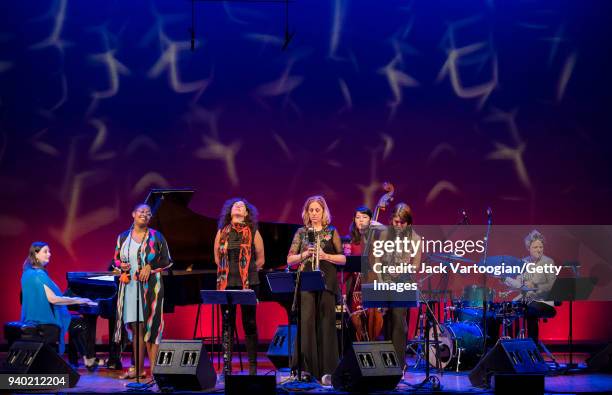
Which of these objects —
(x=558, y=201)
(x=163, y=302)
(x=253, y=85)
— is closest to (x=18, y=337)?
(x=163, y=302)

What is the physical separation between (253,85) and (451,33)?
229 centimetres

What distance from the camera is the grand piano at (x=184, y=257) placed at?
781 cm

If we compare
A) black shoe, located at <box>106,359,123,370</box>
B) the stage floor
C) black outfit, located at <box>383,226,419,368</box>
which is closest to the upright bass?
black outfit, located at <box>383,226,419,368</box>

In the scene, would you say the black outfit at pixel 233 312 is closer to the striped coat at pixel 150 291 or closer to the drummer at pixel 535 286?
the striped coat at pixel 150 291

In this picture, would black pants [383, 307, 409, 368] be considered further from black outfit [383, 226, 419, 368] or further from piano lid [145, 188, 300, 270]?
piano lid [145, 188, 300, 270]

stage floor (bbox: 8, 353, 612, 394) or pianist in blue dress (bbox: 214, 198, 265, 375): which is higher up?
pianist in blue dress (bbox: 214, 198, 265, 375)

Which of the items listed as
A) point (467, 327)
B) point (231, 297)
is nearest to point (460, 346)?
point (467, 327)

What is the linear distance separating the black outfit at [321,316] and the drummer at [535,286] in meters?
1.97

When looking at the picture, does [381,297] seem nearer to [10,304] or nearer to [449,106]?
[449,106]

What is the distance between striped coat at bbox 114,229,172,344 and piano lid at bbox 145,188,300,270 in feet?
3.14

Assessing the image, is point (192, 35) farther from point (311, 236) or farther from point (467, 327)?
point (467, 327)

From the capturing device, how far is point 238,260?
23.1 feet

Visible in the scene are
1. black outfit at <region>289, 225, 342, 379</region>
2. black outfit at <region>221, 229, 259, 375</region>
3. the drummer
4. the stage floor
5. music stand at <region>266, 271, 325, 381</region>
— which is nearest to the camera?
music stand at <region>266, 271, 325, 381</region>

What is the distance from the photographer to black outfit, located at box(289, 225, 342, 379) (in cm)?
678
